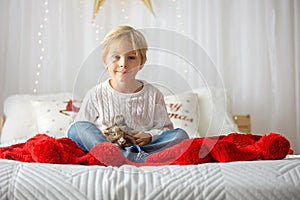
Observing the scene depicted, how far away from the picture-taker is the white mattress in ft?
3.28

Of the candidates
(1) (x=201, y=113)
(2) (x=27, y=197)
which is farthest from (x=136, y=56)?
(2) (x=27, y=197)

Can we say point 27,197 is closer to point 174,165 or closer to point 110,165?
point 110,165

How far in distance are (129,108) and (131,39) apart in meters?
0.20

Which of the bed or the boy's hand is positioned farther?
the boy's hand

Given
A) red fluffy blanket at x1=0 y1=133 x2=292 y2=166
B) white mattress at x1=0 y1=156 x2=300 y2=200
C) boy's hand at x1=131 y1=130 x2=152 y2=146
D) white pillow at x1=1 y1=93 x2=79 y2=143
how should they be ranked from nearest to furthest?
1. white mattress at x1=0 y1=156 x2=300 y2=200
2. red fluffy blanket at x1=0 y1=133 x2=292 y2=166
3. boy's hand at x1=131 y1=130 x2=152 y2=146
4. white pillow at x1=1 y1=93 x2=79 y2=143

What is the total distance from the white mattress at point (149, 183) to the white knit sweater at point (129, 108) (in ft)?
0.83

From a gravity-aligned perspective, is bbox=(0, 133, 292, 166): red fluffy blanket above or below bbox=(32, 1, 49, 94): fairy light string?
below

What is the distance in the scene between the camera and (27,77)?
2.72m

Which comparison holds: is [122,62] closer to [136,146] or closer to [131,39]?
[131,39]

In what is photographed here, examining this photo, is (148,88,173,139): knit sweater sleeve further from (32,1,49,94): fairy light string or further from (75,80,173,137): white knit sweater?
(32,1,49,94): fairy light string

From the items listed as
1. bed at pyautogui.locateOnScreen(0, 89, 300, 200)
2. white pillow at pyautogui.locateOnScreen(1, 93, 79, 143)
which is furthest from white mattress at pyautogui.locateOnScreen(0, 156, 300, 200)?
white pillow at pyautogui.locateOnScreen(1, 93, 79, 143)

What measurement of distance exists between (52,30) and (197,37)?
916 mm

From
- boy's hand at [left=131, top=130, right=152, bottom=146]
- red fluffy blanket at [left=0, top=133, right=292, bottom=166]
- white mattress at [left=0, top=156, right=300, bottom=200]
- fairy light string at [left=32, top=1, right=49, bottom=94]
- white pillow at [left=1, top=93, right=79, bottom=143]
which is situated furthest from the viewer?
fairy light string at [left=32, top=1, right=49, bottom=94]

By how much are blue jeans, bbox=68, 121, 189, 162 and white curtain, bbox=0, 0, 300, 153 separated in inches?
56.7
